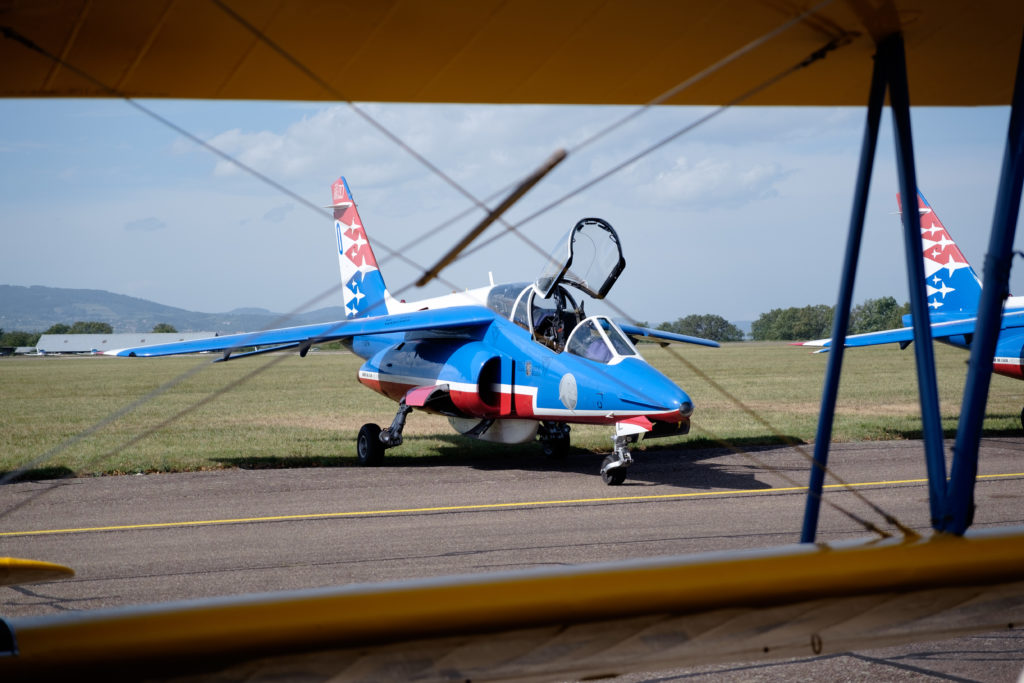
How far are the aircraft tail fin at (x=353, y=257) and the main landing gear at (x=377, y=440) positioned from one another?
450 cm

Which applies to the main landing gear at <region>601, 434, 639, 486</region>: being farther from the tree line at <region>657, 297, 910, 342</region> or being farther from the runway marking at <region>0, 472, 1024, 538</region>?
the tree line at <region>657, 297, 910, 342</region>

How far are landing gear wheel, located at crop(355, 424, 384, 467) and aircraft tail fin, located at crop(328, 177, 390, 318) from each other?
14.7 feet

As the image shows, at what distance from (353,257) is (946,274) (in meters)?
10.8

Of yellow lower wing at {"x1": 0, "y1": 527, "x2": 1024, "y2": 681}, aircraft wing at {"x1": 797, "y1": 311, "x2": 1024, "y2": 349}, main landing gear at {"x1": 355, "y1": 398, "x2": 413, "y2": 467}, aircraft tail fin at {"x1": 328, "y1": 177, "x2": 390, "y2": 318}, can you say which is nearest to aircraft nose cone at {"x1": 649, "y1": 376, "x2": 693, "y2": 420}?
main landing gear at {"x1": 355, "y1": 398, "x2": 413, "y2": 467}

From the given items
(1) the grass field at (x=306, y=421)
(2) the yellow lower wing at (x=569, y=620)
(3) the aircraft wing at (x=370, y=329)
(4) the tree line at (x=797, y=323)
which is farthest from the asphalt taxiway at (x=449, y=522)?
(4) the tree line at (x=797, y=323)

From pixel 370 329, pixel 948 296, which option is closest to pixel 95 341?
pixel 370 329

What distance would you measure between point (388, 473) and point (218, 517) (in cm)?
306

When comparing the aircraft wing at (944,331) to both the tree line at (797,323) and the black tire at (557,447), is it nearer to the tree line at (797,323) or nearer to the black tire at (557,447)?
the black tire at (557,447)

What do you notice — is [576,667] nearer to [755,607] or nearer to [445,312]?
[755,607]

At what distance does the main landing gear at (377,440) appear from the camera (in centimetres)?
1202

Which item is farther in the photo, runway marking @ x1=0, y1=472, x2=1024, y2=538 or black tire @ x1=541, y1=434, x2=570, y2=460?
black tire @ x1=541, y1=434, x2=570, y2=460

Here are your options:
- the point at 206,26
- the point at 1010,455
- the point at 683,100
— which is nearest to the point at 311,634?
the point at 206,26

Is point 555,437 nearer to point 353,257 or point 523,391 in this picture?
point 523,391

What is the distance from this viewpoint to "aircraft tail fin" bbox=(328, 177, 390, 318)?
1642 centimetres
